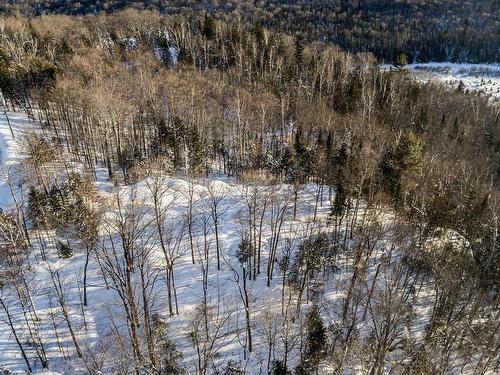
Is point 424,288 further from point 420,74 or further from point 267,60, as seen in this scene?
point 420,74

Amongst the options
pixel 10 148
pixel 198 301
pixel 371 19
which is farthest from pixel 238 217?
pixel 371 19

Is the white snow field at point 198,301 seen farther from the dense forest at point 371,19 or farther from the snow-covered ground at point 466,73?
the snow-covered ground at point 466,73

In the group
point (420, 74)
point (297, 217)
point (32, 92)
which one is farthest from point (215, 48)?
point (420, 74)

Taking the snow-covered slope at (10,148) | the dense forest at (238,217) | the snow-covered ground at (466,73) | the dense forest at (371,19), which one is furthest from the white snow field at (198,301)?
the snow-covered ground at (466,73)

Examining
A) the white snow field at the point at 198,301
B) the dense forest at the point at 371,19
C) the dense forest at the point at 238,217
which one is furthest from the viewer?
the dense forest at the point at 371,19

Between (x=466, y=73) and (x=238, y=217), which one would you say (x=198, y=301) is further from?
(x=466, y=73)
